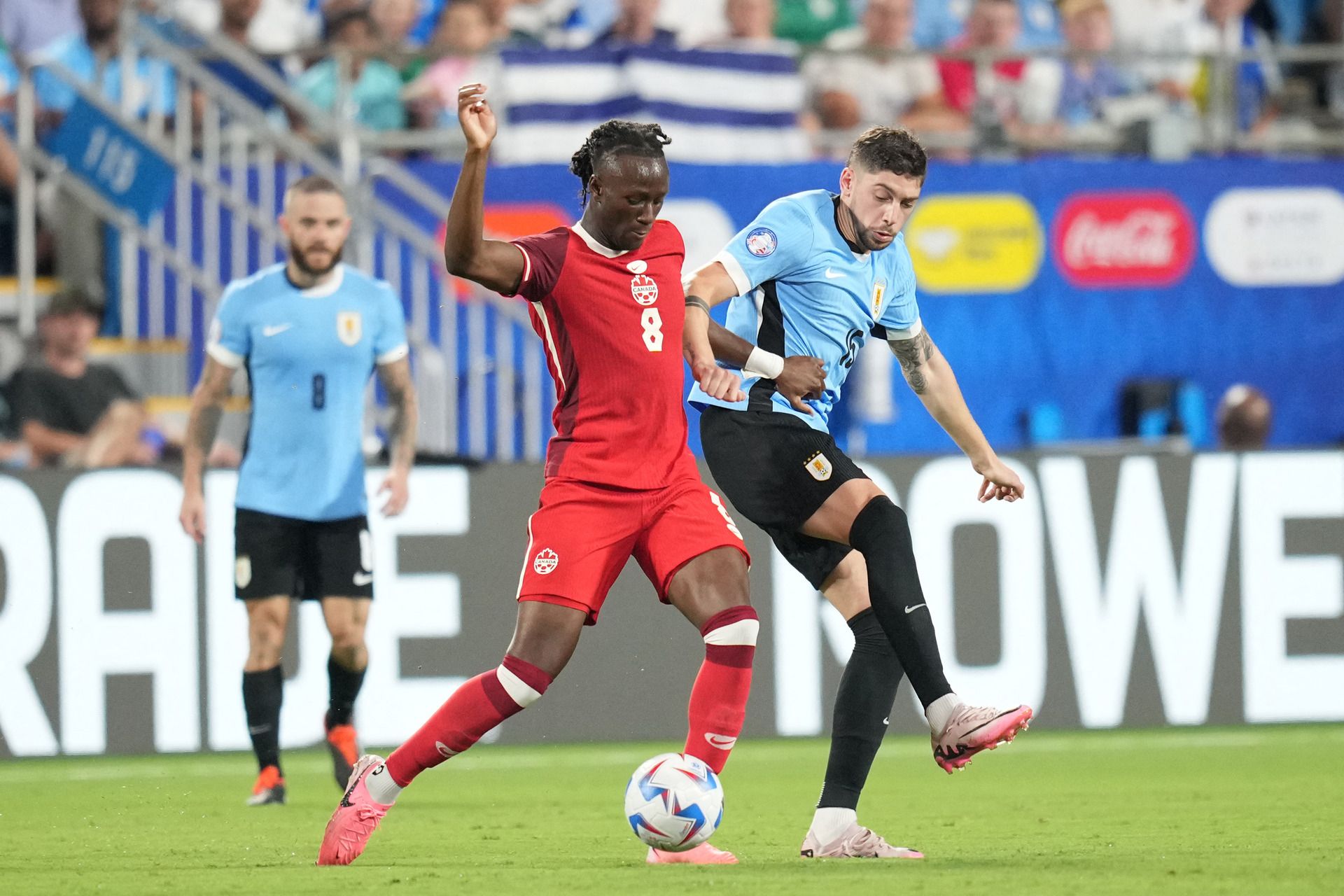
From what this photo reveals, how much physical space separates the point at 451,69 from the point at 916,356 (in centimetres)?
771

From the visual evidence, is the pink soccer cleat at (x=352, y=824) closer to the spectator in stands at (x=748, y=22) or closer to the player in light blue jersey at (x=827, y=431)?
the player in light blue jersey at (x=827, y=431)

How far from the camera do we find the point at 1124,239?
13.3 meters

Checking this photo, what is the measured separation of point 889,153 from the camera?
575 centimetres

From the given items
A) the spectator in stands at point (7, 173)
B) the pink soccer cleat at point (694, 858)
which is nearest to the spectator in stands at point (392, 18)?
the spectator in stands at point (7, 173)

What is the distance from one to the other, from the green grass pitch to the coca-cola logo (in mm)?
4228

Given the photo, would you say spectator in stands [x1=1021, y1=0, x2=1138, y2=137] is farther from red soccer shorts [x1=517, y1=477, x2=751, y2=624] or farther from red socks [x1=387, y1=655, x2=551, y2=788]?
red socks [x1=387, y1=655, x2=551, y2=788]

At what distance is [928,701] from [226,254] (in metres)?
7.68

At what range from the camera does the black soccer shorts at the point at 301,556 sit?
25.8 ft

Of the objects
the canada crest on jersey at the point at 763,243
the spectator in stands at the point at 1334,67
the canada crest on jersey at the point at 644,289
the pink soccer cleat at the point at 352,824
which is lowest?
the pink soccer cleat at the point at 352,824

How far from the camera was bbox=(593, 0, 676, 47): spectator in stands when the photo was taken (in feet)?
43.0

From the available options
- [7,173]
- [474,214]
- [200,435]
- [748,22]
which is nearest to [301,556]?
[200,435]

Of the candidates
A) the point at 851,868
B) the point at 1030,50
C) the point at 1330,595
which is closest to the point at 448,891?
the point at 851,868

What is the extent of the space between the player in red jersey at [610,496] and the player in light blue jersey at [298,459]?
7.81 feet

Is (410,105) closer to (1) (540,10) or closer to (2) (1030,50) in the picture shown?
(1) (540,10)
